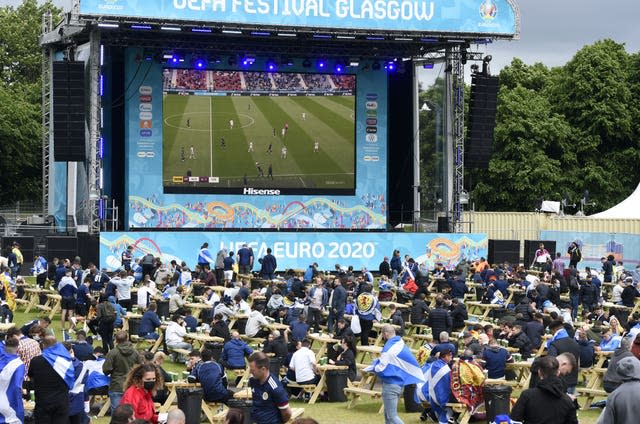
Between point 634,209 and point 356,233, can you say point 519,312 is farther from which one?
point 634,209

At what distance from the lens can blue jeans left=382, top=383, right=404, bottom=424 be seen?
14.3 meters

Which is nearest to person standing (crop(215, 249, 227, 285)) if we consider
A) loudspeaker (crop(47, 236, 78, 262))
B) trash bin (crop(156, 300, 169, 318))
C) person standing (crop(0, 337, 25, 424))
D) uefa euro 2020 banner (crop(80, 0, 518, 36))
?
loudspeaker (crop(47, 236, 78, 262))

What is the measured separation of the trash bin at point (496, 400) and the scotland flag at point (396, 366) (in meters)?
Result: 0.96

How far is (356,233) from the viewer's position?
1481 inches

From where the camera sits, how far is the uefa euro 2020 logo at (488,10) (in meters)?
37.3

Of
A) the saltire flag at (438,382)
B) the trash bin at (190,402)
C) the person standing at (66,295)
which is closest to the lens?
the trash bin at (190,402)

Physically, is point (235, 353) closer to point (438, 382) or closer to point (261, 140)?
point (438, 382)

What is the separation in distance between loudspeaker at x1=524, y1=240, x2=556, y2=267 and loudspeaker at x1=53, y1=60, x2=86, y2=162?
1467 cm

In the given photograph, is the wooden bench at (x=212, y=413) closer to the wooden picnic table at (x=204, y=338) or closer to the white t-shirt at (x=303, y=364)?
the white t-shirt at (x=303, y=364)

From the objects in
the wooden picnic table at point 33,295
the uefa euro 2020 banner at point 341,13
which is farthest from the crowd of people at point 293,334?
the uefa euro 2020 banner at point 341,13

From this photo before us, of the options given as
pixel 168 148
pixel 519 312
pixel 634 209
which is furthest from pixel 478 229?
pixel 519 312

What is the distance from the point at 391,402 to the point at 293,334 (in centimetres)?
608

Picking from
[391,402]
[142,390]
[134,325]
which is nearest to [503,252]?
[134,325]

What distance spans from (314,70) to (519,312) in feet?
55.9
